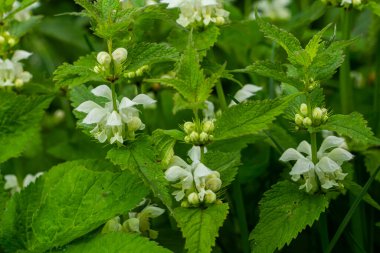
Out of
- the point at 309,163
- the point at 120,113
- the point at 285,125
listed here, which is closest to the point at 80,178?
the point at 120,113

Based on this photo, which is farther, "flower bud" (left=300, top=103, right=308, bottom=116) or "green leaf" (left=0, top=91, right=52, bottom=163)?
"green leaf" (left=0, top=91, right=52, bottom=163)

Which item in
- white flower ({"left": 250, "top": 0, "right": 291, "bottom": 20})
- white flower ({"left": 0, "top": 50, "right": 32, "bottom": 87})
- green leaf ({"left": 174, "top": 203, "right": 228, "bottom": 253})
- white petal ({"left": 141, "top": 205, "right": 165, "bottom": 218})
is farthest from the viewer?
white flower ({"left": 250, "top": 0, "right": 291, "bottom": 20})

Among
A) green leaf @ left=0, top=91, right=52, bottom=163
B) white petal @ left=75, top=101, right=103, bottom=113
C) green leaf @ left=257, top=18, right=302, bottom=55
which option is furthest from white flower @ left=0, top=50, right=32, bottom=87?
green leaf @ left=257, top=18, right=302, bottom=55

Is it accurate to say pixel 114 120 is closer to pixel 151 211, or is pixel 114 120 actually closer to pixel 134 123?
pixel 134 123

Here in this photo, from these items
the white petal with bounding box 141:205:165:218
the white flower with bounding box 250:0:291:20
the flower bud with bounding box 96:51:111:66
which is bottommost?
the white flower with bounding box 250:0:291:20

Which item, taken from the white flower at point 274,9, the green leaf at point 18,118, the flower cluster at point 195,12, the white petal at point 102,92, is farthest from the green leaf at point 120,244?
the white flower at point 274,9

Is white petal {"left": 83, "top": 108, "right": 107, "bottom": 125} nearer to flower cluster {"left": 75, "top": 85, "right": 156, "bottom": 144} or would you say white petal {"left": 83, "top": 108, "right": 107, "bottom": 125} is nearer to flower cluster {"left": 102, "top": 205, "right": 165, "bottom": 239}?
flower cluster {"left": 75, "top": 85, "right": 156, "bottom": 144}

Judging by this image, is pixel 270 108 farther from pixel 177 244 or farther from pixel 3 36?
pixel 3 36
